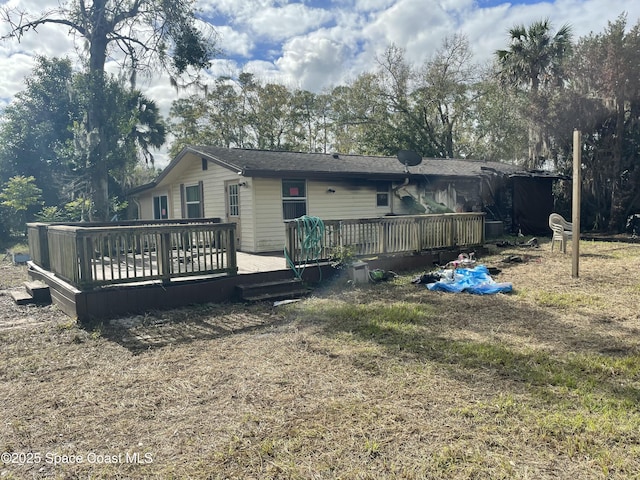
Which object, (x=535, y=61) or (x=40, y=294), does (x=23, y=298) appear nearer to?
(x=40, y=294)

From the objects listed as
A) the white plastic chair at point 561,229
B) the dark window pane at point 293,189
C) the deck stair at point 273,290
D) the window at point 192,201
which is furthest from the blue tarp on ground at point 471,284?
the window at point 192,201

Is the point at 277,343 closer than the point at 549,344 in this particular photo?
No

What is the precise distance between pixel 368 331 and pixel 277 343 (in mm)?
Result: 1010

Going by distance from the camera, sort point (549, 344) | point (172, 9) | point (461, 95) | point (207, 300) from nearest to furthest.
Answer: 1. point (549, 344)
2. point (207, 300)
3. point (172, 9)
4. point (461, 95)

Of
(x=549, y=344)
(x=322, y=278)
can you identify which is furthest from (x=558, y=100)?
(x=549, y=344)

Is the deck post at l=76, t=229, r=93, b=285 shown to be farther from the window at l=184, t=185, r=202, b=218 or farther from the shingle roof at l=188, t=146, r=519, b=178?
the window at l=184, t=185, r=202, b=218

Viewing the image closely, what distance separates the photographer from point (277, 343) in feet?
14.2

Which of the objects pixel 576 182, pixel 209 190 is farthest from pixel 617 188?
pixel 209 190

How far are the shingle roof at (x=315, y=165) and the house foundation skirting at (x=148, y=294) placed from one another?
11.4ft

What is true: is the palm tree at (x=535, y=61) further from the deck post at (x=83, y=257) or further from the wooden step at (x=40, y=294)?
the wooden step at (x=40, y=294)

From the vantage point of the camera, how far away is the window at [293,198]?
1066 centimetres

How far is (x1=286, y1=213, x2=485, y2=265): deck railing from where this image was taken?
724cm

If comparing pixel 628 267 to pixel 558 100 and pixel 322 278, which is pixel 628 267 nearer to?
pixel 322 278

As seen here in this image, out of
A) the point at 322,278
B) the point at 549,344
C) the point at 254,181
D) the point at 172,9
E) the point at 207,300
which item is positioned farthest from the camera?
the point at 172,9
